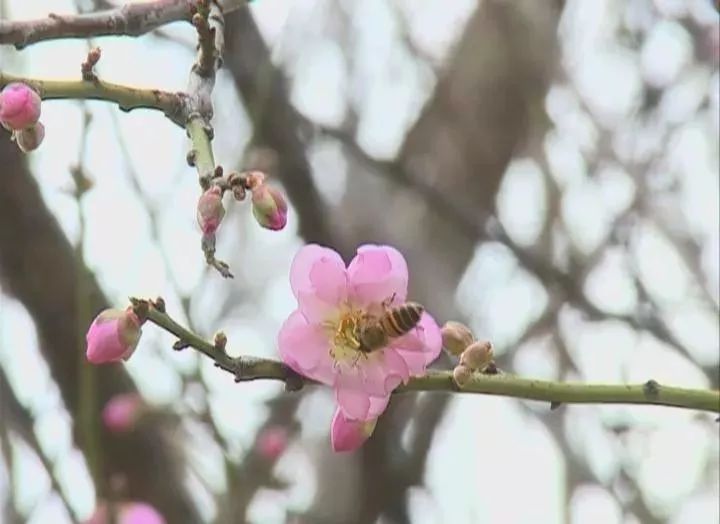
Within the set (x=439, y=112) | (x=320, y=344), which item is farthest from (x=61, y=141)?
(x=320, y=344)

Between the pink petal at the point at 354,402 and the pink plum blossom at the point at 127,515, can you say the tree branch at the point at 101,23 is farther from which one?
the pink plum blossom at the point at 127,515

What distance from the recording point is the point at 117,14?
1.51ft

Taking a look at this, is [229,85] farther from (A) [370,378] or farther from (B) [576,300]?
(A) [370,378]

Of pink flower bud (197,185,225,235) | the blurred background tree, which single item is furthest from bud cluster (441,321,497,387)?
the blurred background tree

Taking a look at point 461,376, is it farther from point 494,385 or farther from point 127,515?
point 127,515

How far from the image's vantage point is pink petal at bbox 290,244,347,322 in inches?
15.5

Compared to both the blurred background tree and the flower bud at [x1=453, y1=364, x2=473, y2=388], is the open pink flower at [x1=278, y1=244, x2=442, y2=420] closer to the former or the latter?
the flower bud at [x1=453, y1=364, x2=473, y2=388]

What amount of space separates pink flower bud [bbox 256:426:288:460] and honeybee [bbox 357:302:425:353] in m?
0.58

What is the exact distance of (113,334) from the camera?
36cm

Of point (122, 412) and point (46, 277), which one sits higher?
point (46, 277)

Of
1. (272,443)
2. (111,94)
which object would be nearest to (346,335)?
(111,94)

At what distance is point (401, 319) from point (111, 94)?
141 millimetres

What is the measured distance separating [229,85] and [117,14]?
0.57 metres

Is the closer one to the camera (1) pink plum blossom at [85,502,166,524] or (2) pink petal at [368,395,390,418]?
(2) pink petal at [368,395,390,418]
